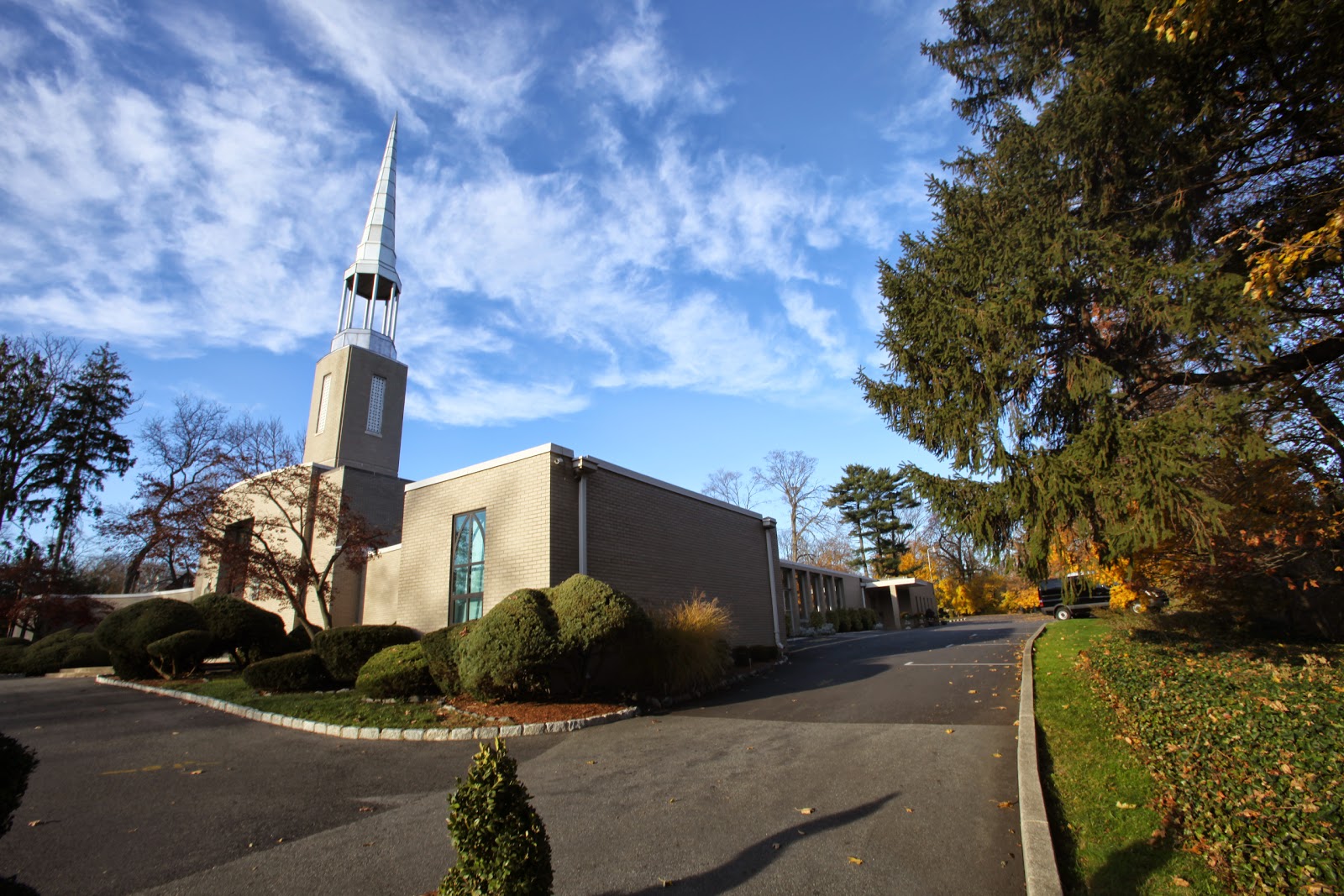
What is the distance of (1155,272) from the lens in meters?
8.26

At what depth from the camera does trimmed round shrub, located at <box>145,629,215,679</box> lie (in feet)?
43.7

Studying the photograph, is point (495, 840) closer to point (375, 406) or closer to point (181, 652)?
point (181, 652)

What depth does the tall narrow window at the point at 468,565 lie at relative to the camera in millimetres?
12859

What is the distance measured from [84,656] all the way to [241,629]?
706 centimetres

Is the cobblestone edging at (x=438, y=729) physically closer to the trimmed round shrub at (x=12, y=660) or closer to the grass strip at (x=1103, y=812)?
the grass strip at (x=1103, y=812)

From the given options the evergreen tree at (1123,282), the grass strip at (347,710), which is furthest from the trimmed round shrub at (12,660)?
the evergreen tree at (1123,282)

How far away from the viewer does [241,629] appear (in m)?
14.3

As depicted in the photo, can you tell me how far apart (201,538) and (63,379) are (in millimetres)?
22836

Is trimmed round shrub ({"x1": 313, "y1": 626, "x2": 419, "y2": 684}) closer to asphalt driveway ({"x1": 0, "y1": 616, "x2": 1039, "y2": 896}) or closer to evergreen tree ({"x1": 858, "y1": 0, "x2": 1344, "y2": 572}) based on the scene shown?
asphalt driveway ({"x1": 0, "y1": 616, "x2": 1039, "y2": 896})

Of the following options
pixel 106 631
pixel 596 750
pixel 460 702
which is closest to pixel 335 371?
pixel 106 631

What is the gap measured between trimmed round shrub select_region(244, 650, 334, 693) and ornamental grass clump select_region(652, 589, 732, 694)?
6.72 m

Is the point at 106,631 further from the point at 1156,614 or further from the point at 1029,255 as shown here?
the point at 1156,614

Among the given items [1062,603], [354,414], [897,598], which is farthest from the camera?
Answer: [897,598]

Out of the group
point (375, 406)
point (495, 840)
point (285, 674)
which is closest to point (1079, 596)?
point (285, 674)
